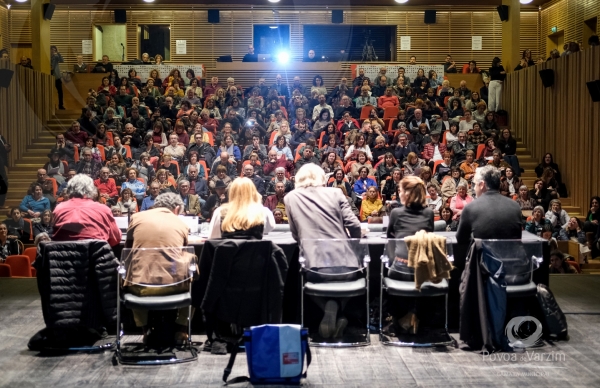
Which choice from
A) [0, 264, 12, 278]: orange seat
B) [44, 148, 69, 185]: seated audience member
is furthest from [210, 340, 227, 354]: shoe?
[44, 148, 69, 185]: seated audience member

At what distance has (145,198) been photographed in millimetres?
9320

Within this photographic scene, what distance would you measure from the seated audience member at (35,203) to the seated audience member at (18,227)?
0.36m

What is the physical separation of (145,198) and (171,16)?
379 inches

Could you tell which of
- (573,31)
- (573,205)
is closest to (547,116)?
(573,205)

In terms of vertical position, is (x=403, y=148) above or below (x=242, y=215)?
above

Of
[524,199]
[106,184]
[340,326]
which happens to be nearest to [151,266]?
[340,326]

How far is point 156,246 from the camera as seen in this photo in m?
4.86

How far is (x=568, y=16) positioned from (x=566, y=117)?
5.66 meters

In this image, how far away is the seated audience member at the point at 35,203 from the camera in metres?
9.95

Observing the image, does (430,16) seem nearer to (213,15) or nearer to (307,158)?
(213,15)

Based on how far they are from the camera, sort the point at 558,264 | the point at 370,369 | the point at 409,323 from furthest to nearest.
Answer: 1. the point at 558,264
2. the point at 409,323
3. the point at 370,369

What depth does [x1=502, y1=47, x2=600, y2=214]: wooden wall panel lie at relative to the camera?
1091 centimetres

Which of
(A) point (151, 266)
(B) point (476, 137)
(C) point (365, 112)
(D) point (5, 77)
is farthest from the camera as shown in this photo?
(C) point (365, 112)

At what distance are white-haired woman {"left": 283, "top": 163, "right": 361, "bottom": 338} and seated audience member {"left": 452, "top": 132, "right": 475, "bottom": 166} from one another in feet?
20.0
